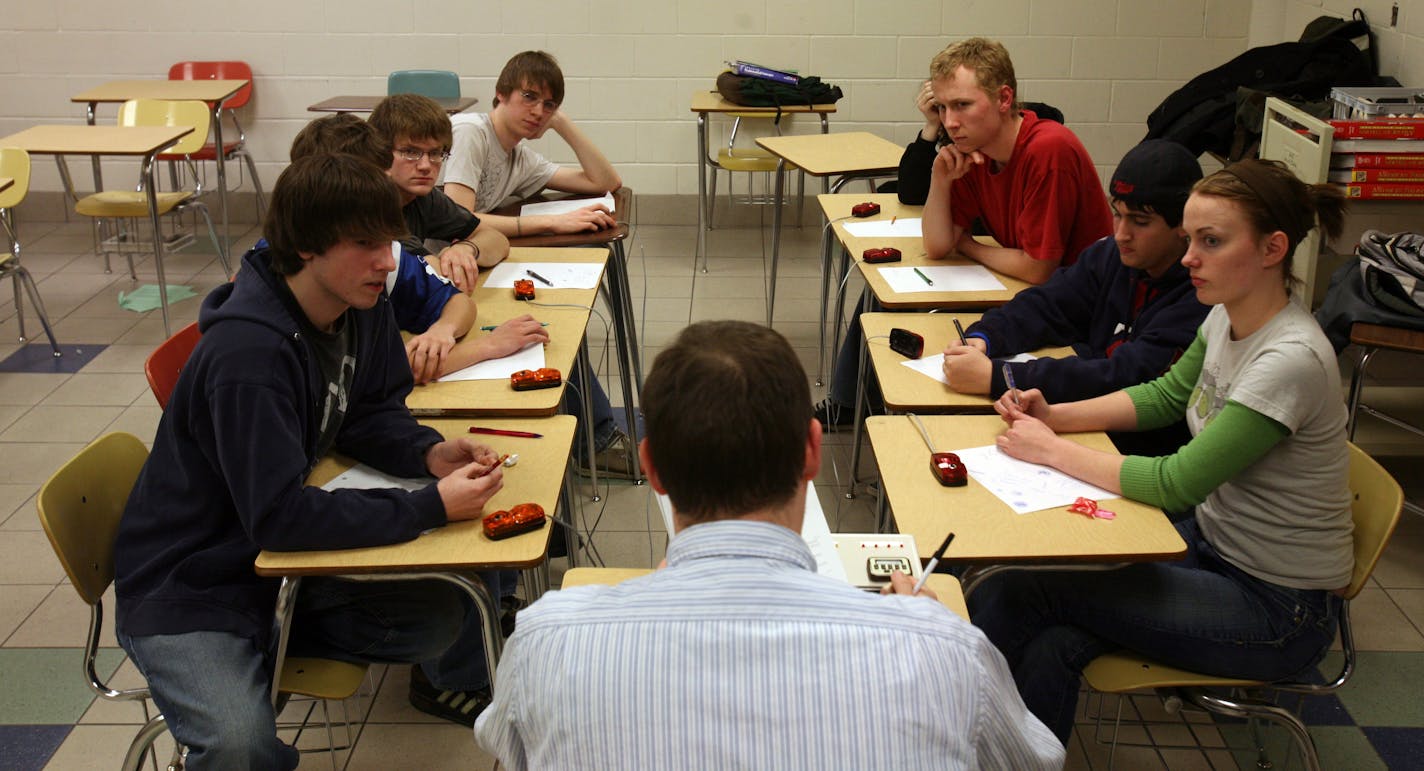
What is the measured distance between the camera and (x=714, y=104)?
5520 mm

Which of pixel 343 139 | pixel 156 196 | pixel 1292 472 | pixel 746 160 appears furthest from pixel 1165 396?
pixel 156 196

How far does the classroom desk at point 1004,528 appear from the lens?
1.74 metres

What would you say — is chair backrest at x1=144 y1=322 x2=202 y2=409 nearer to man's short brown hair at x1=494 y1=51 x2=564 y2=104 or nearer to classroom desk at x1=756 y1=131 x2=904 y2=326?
man's short brown hair at x1=494 y1=51 x2=564 y2=104

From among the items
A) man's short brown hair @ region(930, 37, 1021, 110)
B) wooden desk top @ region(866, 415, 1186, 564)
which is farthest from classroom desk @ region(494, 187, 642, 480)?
wooden desk top @ region(866, 415, 1186, 564)

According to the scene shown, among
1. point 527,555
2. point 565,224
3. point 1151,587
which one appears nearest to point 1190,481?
point 1151,587

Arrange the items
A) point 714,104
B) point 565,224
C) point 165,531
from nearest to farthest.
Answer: point 165,531, point 565,224, point 714,104

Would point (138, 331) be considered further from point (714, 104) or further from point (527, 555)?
point (527, 555)

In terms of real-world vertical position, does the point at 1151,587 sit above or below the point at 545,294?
below

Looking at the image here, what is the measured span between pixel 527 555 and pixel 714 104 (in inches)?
161

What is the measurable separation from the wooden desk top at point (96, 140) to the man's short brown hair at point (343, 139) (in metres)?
2.38

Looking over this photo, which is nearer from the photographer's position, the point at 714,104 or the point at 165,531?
the point at 165,531

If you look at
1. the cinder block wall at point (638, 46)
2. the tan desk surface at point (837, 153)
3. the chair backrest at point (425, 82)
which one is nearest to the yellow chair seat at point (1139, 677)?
the tan desk surface at point (837, 153)

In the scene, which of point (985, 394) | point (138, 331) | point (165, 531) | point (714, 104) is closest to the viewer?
point (165, 531)

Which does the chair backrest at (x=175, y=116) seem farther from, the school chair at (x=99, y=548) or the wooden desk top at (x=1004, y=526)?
the wooden desk top at (x=1004, y=526)
